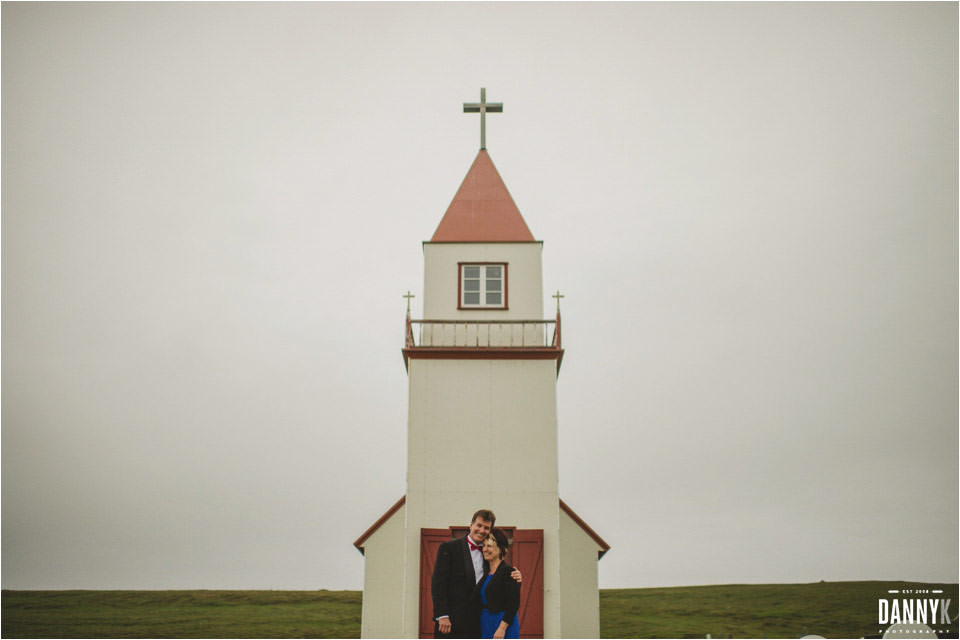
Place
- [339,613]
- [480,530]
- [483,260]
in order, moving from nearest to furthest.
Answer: [480,530], [483,260], [339,613]

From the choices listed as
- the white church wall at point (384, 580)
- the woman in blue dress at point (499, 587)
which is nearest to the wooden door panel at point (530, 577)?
the white church wall at point (384, 580)

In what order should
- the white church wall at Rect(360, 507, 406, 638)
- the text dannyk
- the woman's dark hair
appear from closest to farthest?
1. the woman's dark hair
2. the text dannyk
3. the white church wall at Rect(360, 507, 406, 638)

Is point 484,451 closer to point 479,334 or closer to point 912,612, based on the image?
point 479,334

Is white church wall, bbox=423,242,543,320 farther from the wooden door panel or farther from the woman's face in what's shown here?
the woman's face

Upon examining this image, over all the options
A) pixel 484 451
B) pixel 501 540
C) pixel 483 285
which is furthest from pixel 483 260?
pixel 501 540

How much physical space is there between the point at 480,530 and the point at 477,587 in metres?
0.62

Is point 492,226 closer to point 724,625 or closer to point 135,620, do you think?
point 724,625

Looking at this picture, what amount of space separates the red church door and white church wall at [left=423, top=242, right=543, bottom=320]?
16.5 ft

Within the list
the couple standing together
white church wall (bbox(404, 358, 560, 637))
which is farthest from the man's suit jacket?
white church wall (bbox(404, 358, 560, 637))

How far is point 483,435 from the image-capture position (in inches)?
692

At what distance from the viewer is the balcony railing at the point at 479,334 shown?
18453 mm

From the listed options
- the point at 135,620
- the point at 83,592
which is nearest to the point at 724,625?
the point at 135,620

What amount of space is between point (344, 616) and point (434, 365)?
26010 mm

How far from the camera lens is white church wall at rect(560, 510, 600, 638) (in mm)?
18891
